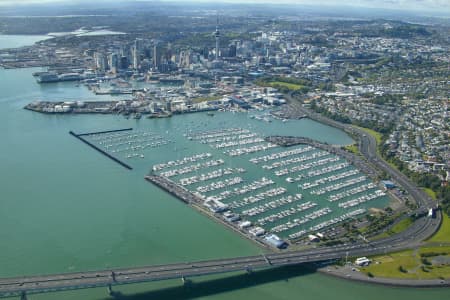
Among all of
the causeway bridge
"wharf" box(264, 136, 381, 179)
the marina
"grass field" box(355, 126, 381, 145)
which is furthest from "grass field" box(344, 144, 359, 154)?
the causeway bridge

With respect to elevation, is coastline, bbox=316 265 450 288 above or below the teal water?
below

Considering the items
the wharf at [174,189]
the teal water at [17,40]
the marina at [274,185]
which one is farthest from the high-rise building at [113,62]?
the wharf at [174,189]

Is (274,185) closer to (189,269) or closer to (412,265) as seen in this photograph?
(412,265)

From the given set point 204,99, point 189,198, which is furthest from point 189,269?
point 204,99

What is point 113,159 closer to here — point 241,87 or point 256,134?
point 256,134

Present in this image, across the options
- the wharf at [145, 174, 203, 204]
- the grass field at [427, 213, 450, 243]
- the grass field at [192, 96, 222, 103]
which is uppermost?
the grass field at [192, 96, 222, 103]

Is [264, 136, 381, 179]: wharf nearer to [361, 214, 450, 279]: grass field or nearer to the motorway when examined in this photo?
the motorway

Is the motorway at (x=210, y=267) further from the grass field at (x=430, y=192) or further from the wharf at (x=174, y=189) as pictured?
the wharf at (x=174, y=189)
